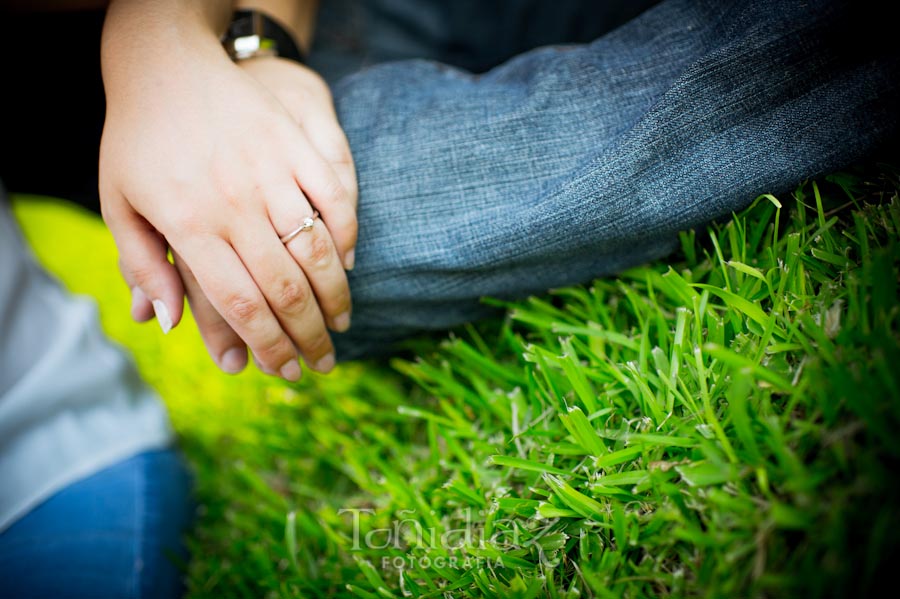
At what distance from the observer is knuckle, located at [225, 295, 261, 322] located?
85cm

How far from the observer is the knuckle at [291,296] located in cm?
87

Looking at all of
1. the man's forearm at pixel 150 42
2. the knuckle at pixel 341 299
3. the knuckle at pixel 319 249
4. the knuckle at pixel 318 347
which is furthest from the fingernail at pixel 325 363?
the man's forearm at pixel 150 42

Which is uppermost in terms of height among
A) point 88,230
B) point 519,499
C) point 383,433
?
point 519,499

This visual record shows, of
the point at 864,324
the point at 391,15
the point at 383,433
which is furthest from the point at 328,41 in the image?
the point at 864,324

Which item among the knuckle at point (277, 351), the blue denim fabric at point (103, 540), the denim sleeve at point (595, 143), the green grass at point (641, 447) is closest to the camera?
the green grass at point (641, 447)

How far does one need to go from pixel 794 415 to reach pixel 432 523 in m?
0.56

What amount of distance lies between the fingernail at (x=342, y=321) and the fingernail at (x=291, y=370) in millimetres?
96

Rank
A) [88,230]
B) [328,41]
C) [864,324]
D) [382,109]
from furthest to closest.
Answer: [88,230] < [328,41] < [382,109] < [864,324]

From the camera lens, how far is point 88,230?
251 cm

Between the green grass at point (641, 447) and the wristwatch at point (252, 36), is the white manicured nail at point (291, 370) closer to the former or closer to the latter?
the green grass at point (641, 447)

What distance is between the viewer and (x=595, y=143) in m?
0.90

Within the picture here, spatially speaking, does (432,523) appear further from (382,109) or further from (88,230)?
(88,230)

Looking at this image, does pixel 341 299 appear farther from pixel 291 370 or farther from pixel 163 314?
pixel 163 314

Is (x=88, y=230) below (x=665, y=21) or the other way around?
below
